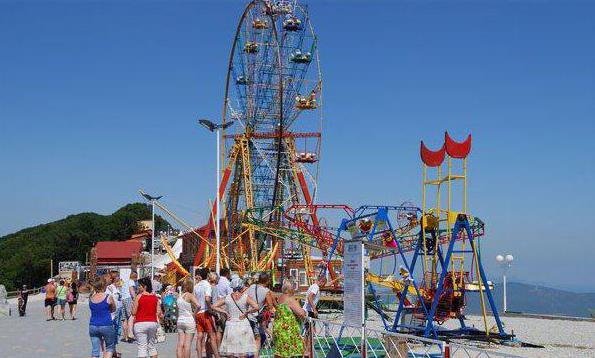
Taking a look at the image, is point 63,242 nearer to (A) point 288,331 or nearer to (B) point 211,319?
(B) point 211,319

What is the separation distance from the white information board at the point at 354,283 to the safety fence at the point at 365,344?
0.59 ft

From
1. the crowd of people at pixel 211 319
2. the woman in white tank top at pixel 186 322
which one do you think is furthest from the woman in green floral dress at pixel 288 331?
the woman in white tank top at pixel 186 322

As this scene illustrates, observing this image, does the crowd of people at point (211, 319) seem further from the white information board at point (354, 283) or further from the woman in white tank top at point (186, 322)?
the white information board at point (354, 283)

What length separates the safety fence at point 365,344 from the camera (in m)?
9.98

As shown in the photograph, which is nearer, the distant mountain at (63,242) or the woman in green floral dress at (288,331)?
the woman in green floral dress at (288,331)

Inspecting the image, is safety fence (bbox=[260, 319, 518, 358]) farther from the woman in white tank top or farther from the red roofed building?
the red roofed building

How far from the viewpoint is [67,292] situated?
2669 cm

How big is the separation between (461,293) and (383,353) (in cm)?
801

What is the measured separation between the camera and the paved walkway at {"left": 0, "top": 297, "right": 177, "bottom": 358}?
15.5m

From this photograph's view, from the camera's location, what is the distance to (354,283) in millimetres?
10992

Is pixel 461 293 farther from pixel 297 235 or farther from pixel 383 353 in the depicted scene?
pixel 297 235

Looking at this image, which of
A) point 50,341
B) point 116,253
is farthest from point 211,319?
point 116,253

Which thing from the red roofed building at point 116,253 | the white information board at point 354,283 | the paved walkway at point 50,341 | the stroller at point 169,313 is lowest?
the paved walkway at point 50,341

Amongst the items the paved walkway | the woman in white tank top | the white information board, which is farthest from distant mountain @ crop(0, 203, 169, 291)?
the white information board
